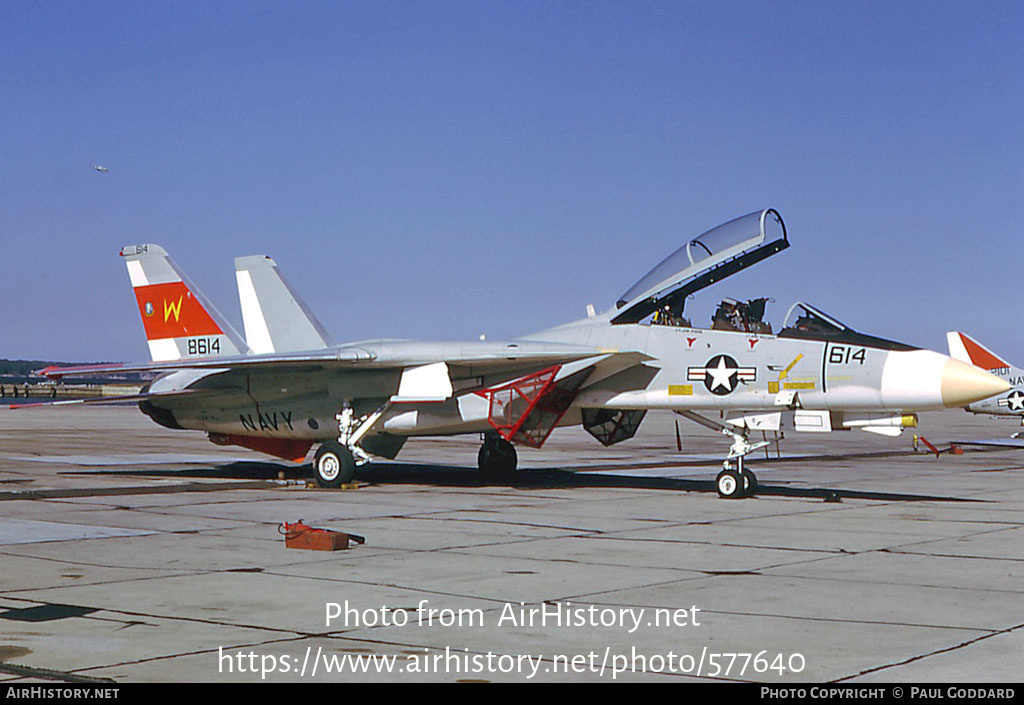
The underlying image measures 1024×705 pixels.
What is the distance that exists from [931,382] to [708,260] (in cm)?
331

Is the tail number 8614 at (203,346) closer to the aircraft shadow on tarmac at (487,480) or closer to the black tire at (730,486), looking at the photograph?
the aircraft shadow on tarmac at (487,480)

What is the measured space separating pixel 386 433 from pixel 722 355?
17.2 feet

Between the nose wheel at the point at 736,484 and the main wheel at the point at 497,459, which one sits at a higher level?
the main wheel at the point at 497,459

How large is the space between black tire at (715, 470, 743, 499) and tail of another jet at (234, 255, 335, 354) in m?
7.48

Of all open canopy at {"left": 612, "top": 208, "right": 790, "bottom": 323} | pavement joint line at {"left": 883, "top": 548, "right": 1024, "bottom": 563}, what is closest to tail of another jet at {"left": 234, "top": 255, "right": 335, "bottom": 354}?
open canopy at {"left": 612, "top": 208, "right": 790, "bottom": 323}

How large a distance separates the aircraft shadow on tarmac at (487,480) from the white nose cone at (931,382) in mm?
2154

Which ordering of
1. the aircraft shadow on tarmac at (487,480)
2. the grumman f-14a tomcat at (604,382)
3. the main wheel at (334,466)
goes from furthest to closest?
the main wheel at (334,466), the aircraft shadow on tarmac at (487,480), the grumman f-14a tomcat at (604,382)

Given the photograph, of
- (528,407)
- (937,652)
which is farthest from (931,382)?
(937,652)

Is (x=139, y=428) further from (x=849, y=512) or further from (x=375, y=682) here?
(x=375, y=682)

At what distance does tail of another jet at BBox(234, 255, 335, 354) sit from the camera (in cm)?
1898

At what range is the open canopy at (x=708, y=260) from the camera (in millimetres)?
14602

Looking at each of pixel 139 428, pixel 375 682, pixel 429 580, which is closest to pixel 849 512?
pixel 429 580

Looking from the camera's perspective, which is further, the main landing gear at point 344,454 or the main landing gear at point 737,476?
the main landing gear at point 344,454

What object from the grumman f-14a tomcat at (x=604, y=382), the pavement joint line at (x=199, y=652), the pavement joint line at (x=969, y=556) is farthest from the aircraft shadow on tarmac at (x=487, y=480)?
the pavement joint line at (x=199, y=652)
